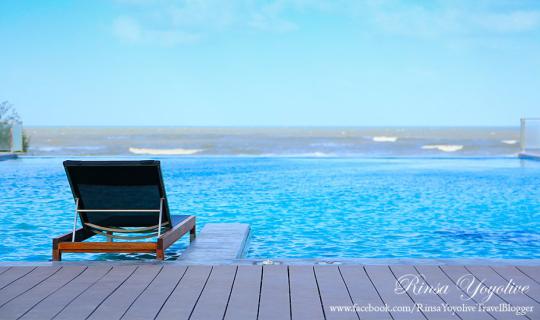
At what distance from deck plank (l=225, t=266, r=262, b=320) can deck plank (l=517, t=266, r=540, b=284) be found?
1.49 meters

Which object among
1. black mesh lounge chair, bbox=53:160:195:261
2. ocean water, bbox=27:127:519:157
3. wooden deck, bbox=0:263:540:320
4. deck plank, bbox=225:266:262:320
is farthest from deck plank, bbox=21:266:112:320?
ocean water, bbox=27:127:519:157

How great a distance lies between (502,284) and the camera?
364cm

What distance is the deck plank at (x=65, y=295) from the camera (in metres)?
3.14

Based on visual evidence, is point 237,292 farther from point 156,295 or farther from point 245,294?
point 156,295

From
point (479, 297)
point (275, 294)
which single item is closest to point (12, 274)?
point (275, 294)

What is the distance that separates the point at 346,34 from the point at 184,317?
44.4 meters

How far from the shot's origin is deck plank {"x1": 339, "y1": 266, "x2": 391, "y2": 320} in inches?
123

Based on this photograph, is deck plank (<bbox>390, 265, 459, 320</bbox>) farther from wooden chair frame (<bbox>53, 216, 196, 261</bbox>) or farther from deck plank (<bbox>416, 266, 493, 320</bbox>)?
wooden chair frame (<bbox>53, 216, 196, 261</bbox>)

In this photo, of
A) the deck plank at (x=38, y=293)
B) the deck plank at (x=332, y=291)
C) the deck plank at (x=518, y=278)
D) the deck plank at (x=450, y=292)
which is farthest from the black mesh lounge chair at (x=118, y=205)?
the deck plank at (x=518, y=278)

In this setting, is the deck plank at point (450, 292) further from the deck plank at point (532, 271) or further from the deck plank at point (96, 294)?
the deck plank at point (96, 294)

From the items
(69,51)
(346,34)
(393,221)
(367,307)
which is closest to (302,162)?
(393,221)

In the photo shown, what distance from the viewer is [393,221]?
25.8 ft

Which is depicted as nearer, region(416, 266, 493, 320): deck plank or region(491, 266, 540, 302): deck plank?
region(416, 266, 493, 320): deck plank

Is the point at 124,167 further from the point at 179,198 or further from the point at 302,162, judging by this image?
the point at 302,162
